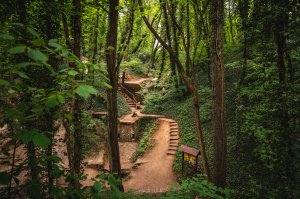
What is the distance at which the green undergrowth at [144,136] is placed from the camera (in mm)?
15225

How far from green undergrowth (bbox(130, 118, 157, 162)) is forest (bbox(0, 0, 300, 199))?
0.43 ft

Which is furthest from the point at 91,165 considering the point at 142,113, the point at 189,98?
the point at 189,98

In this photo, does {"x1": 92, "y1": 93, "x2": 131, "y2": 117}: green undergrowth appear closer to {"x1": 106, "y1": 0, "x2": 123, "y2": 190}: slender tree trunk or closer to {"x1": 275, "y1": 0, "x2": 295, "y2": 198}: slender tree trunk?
{"x1": 106, "y1": 0, "x2": 123, "y2": 190}: slender tree trunk

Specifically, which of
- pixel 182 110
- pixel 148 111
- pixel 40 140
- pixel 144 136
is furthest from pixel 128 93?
pixel 40 140

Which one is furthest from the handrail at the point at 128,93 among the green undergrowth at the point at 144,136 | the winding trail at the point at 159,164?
the winding trail at the point at 159,164

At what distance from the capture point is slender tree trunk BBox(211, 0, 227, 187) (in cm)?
595

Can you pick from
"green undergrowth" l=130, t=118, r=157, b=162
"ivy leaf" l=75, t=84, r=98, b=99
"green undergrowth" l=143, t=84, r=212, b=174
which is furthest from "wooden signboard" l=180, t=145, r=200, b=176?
"ivy leaf" l=75, t=84, r=98, b=99

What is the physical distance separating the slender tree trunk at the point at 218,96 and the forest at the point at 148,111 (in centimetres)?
3

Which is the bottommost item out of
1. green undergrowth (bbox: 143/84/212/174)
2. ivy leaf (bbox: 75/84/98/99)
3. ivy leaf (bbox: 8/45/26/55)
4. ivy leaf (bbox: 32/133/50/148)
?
green undergrowth (bbox: 143/84/212/174)

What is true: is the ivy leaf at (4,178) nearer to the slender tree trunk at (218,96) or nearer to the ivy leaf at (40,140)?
the ivy leaf at (40,140)

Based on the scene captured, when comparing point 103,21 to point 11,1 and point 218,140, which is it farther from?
point 218,140

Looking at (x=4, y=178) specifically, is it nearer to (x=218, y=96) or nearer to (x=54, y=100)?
(x=54, y=100)

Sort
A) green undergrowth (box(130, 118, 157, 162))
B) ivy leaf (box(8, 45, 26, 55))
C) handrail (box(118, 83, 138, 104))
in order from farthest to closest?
handrail (box(118, 83, 138, 104)) < green undergrowth (box(130, 118, 157, 162)) < ivy leaf (box(8, 45, 26, 55))

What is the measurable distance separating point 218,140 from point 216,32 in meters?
3.25
